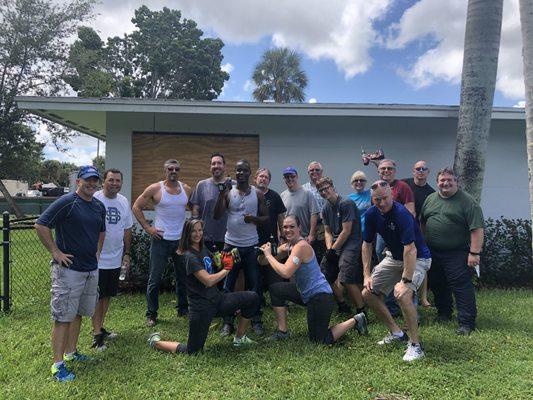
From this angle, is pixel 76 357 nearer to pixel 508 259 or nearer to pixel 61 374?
pixel 61 374

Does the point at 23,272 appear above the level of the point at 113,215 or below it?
below

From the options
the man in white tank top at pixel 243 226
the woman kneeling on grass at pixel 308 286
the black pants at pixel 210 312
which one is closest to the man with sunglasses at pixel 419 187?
the woman kneeling on grass at pixel 308 286

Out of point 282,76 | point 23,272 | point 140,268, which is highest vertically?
point 282,76

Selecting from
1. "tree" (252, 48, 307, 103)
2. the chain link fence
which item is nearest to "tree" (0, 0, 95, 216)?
the chain link fence

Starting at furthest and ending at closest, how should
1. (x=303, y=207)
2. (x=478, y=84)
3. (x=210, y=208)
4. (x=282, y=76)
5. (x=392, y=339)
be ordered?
(x=282, y=76), (x=478, y=84), (x=303, y=207), (x=210, y=208), (x=392, y=339)

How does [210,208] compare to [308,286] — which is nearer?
[308,286]

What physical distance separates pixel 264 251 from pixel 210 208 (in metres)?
1.00

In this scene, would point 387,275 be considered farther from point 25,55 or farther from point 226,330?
point 25,55

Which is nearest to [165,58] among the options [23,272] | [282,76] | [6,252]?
[282,76]

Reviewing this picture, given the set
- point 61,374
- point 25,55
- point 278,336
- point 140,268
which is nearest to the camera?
point 61,374

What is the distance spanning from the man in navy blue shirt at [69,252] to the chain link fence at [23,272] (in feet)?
7.05

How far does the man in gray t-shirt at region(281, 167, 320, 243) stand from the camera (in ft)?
17.0

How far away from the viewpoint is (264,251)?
414cm

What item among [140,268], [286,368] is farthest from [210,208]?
[140,268]
